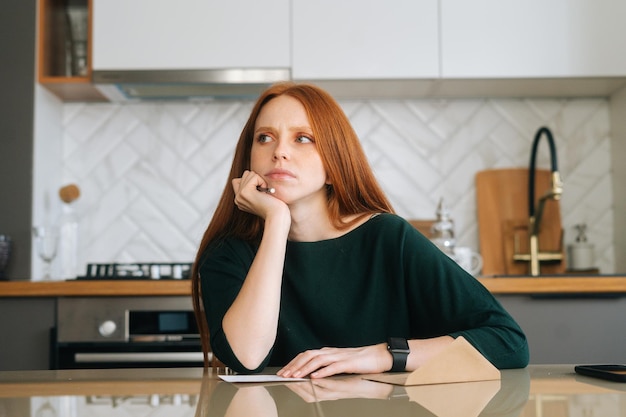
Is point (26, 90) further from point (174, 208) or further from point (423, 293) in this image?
point (423, 293)

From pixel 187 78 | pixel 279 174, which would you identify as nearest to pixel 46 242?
pixel 187 78

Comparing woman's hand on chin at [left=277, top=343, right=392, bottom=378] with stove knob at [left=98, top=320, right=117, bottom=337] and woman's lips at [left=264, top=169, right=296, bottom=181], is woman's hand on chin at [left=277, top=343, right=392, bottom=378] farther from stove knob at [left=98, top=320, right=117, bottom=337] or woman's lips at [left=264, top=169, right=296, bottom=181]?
stove knob at [left=98, top=320, right=117, bottom=337]

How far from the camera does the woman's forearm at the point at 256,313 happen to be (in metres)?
1.33

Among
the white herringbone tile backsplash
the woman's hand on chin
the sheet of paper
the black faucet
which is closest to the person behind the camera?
the sheet of paper

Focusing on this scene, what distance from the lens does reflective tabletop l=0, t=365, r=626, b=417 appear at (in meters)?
0.73

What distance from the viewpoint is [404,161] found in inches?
124

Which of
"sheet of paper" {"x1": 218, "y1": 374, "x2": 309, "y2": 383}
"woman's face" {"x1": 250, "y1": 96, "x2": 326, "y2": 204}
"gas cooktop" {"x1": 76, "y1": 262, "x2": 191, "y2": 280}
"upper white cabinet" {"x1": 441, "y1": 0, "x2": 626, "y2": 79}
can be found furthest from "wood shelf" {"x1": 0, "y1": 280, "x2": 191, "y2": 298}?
"sheet of paper" {"x1": 218, "y1": 374, "x2": 309, "y2": 383}

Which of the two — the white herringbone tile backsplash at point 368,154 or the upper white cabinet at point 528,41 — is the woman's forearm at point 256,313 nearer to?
the upper white cabinet at point 528,41

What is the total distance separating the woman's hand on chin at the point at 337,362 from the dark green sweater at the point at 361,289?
0.27 meters

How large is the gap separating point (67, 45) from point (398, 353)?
7.58 ft

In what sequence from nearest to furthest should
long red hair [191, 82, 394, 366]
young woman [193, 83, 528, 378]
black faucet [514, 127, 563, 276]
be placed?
1. young woman [193, 83, 528, 378]
2. long red hair [191, 82, 394, 366]
3. black faucet [514, 127, 563, 276]

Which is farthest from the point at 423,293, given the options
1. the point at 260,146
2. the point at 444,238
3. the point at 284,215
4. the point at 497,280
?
the point at 444,238

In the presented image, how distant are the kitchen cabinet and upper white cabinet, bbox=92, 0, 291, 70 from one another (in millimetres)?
161

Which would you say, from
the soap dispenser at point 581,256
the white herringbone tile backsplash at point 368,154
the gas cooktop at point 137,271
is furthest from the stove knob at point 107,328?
the soap dispenser at point 581,256
